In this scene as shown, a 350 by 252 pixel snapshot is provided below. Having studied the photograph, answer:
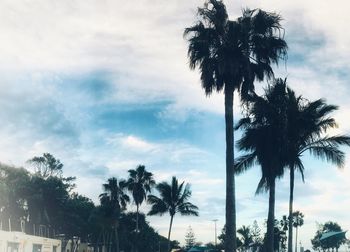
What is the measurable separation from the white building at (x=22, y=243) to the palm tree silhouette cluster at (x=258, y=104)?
30034 mm

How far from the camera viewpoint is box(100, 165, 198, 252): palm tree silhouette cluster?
57344mm

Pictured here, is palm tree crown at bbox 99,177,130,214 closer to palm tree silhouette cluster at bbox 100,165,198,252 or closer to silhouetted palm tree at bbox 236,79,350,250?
palm tree silhouette cluster at bbox 100,165,198,252

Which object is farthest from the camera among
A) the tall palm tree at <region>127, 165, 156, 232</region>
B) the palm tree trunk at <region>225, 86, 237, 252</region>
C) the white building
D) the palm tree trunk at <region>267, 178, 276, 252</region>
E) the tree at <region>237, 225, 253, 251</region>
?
the tree at <region>237, 225, 253, 251</region>

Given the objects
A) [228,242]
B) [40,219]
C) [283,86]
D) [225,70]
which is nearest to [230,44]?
[225,70]

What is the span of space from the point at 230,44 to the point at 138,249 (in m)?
78.1

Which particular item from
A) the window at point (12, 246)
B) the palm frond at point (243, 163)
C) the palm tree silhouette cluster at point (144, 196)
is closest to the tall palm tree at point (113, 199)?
the palm tree silhouette cluster at point (144, 196)

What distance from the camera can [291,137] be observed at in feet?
83.8

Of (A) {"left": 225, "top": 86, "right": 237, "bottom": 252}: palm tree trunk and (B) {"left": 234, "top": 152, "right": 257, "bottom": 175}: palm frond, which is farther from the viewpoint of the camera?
(B) {"left": 234, "top": 152, "right": 257, "bottom": 175}: palm frond

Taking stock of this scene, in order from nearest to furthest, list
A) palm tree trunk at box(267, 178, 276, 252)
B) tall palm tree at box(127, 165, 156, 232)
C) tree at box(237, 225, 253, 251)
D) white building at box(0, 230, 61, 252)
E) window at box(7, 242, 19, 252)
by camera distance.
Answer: palm tree trunk at box(267, 178, 276, 252)
white building at box(0, 230, 61, 252)
window at box(7, 242, 19, 252)
tall palm tree at box(127, 165, 156, 232)
tree at box(237, 225, 253, 251)

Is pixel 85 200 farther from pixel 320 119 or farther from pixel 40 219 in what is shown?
pixel 320 119

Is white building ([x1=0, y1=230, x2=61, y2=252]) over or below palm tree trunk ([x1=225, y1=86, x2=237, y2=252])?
below

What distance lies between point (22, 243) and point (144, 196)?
2323 centimetres

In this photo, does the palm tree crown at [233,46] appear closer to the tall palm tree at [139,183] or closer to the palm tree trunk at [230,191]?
the palm tree trunk at [230,191]

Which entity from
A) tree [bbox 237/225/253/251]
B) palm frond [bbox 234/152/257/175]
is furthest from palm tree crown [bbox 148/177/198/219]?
tree [bbox 237/225/253/251]
